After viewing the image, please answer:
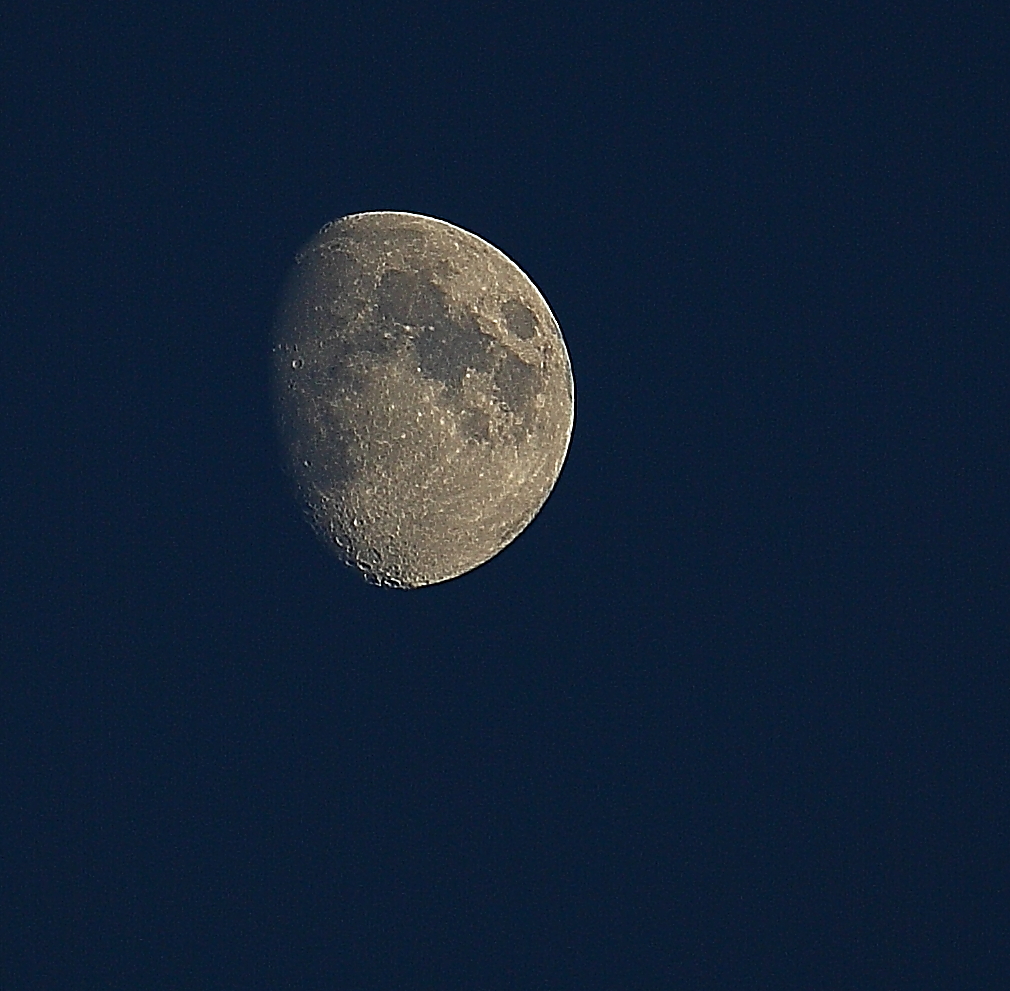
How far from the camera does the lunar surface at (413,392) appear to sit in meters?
10.5

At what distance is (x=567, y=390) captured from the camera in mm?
11609

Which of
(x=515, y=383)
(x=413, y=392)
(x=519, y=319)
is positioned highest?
(x=519, y=319)

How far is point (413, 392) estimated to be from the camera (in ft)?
34.3

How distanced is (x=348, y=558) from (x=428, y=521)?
2.47 feet

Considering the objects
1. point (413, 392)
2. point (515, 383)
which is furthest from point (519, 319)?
point (413, 392)

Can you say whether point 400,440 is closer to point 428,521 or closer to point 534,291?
point 428,521

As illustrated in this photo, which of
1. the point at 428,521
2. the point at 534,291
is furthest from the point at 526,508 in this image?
the point at 534,291

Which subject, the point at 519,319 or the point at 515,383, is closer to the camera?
the point at 515,383

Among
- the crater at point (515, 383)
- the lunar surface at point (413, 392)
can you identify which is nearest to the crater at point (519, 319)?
the lunar surface at point (413, 392)

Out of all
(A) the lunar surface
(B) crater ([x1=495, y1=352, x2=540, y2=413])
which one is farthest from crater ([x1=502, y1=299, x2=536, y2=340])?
(B) crater ([x1=495, y1=352, x2=540, y2=413])

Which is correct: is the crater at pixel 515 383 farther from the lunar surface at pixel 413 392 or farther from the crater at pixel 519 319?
the crater at pixel 519 319

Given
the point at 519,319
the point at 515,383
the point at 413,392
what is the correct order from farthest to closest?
1. the point at 519,319
2. the point at 515,383
3. the point at 413,392

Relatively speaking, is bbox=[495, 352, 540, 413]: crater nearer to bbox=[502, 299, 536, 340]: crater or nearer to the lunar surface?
the lunar surface

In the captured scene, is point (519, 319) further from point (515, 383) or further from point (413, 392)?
point (413, 392)
